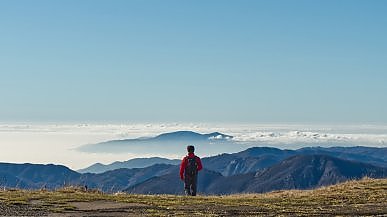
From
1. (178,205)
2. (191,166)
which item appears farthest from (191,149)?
(178,205)

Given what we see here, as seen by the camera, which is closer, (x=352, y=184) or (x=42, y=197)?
(x=42, y=197)

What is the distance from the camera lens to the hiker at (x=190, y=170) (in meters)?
36.4

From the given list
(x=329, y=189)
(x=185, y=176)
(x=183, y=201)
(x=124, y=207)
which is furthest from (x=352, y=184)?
(x=124, y=207)

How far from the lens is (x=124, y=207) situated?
2461 centimetres

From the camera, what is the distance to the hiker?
120 feet

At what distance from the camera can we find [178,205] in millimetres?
25750

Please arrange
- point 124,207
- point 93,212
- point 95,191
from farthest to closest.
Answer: point 95,191 → point 124,207 → point 93,212

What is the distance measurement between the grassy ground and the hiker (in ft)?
20.7

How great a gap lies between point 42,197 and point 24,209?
14.5 ft

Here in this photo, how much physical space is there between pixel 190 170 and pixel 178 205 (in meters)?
10.9

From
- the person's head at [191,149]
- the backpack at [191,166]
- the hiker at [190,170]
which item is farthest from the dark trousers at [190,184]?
the person's head at [191,149]

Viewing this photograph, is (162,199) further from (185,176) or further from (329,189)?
(329,189)

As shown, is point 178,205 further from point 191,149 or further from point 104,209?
point 191,149

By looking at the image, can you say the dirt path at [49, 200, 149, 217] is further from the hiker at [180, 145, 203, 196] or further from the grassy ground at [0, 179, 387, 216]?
the hiker at [180, 145, 203, 196]
